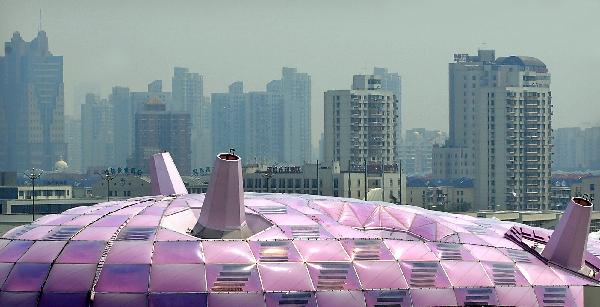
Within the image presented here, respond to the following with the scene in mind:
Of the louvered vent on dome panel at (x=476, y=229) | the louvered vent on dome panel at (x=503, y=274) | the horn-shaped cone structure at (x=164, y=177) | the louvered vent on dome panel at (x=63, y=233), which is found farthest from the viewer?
the horn-shaped cone structure at (x=164, y=177)

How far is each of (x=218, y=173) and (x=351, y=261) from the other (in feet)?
22.9

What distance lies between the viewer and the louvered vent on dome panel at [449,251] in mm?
64375

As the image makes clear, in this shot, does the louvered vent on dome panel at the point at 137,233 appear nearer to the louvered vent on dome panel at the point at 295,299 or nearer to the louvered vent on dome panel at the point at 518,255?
the louvered vent on dome panel at the point at 295,299

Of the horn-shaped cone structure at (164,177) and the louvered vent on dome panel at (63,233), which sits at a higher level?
the horn-shaped cone structure at (164,177)

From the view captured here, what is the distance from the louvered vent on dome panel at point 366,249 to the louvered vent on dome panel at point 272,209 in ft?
16.3

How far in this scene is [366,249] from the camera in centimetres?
6309

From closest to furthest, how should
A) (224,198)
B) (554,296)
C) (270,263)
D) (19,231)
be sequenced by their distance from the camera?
(270,263), (224,198), (554,296), (19,231)

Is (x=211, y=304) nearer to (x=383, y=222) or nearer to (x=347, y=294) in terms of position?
(x=347, y=294)

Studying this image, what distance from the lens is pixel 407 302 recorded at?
61.3 metres

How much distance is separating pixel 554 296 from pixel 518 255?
3179 millimetres

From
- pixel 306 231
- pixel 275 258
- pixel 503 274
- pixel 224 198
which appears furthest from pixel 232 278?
pixel 503 274

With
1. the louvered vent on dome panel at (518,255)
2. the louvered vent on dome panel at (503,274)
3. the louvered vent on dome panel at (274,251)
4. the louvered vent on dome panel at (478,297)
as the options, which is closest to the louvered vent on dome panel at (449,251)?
the louvered vent on dome panel at (503,274)

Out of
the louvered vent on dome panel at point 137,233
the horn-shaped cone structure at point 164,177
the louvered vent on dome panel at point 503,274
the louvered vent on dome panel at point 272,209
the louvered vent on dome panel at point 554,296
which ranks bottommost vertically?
the louvered vent on dome panel at point 554,296

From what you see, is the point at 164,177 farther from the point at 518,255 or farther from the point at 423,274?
the point at 518,255
